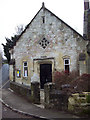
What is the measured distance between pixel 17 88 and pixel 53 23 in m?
7.72

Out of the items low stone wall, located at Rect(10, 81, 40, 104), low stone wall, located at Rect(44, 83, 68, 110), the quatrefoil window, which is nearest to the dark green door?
the quatrefoil window

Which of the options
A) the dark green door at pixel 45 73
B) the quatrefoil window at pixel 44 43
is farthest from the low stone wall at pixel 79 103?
the quatrefoil window at pixel 44 43

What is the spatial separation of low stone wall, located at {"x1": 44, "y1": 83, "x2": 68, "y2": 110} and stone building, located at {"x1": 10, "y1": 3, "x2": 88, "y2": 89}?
20.1ft

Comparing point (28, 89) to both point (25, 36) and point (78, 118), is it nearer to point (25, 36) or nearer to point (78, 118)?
point (78, 118)

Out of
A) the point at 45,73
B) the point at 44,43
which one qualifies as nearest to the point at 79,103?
the point at 45,73

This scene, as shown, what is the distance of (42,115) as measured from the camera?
7.77 metres

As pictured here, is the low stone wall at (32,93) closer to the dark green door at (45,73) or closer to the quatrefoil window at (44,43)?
the dark green door at (45,73)

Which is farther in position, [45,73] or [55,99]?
[45,73]

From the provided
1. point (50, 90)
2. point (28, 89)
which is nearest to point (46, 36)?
point (28, 89)

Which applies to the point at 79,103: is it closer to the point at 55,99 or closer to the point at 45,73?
the point at 55,99

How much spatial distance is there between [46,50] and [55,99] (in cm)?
827

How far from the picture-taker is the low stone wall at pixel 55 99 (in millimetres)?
8539

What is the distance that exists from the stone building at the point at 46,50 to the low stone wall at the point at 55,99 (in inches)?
241

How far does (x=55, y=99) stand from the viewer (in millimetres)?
8852
